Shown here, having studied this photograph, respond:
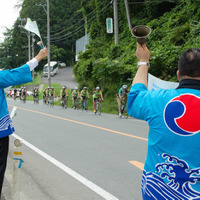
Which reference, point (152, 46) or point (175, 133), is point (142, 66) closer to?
point (175, 133)

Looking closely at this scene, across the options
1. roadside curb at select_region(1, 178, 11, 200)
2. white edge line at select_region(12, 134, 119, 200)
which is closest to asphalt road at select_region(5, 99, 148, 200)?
white edge line at select_region(12, 134, 119, 200)

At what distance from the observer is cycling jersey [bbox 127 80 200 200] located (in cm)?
179

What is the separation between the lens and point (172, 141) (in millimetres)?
1849

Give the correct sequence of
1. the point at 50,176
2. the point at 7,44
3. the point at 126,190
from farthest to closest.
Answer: the point at 7,44
the point at 50,176
the point at 126,190

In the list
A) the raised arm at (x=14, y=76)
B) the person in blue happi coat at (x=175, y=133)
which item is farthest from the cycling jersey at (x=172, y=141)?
the raised arm at (x=14, y=76)

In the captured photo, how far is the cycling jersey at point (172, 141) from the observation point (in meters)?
1.79

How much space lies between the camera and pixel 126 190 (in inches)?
186

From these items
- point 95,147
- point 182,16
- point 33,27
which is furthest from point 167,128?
point 182,16

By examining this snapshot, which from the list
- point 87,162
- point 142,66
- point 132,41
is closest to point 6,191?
point 87,162

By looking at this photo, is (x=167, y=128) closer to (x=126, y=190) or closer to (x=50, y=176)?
(x=126, y=190)

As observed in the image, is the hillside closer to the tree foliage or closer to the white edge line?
the tree foliage

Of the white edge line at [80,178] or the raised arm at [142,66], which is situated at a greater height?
the raised arm at [142,66]

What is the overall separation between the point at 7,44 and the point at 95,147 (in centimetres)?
7411

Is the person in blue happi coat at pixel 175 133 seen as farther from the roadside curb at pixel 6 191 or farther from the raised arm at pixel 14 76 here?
the roadside curb at pixel 6 191
